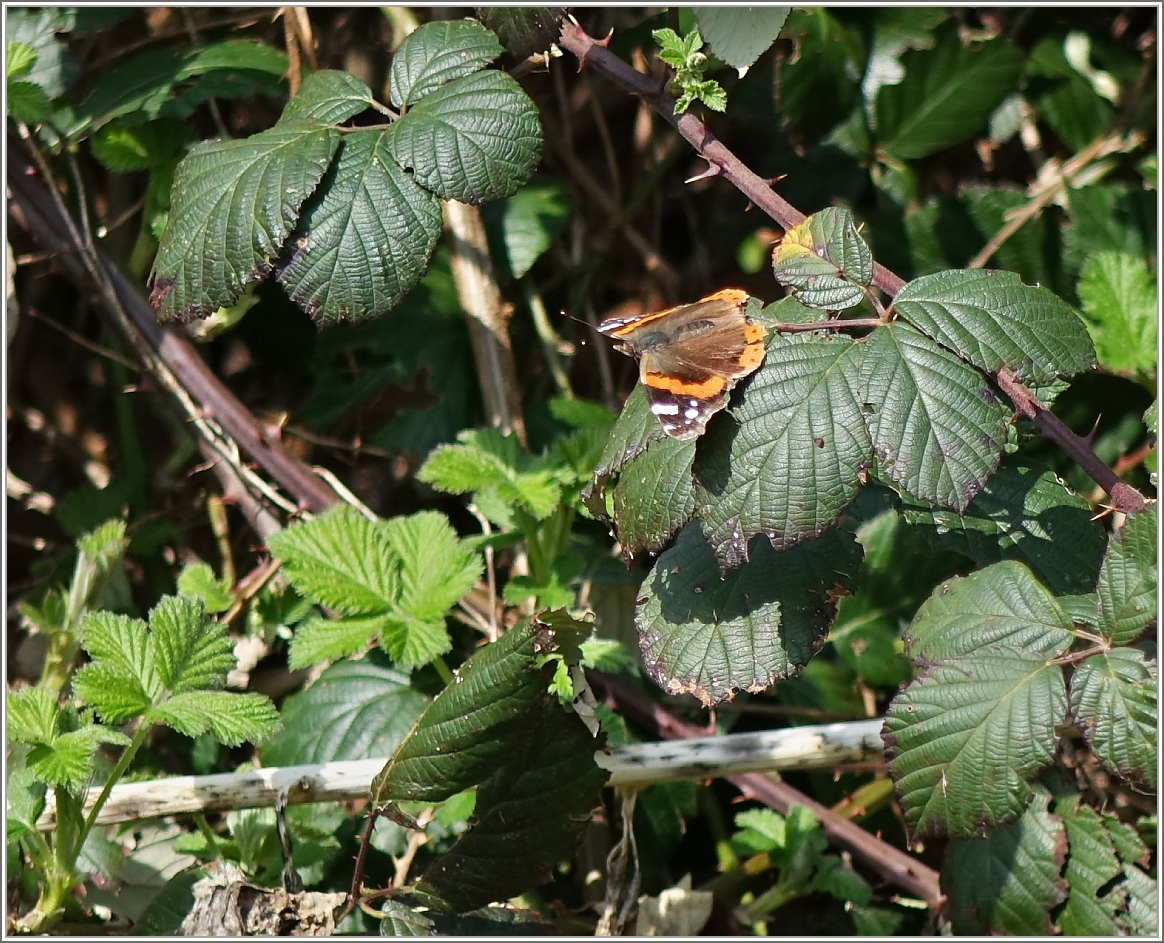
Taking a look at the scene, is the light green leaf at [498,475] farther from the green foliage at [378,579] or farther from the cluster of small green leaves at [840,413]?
the cluster of small green leaves at [840,413]

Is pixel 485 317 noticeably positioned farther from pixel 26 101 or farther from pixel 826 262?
pixel 826 262

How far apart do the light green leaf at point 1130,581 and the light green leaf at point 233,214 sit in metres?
1.02

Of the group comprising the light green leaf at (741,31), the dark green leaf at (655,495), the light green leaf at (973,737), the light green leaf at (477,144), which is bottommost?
the light green leaf at (973,737)

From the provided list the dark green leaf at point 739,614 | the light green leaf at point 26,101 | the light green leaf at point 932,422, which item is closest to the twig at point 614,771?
the dark green leaf at point 739,614

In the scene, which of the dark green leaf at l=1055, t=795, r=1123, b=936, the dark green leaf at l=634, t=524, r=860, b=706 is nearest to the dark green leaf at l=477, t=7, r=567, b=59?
the dark green leaf at l=634, t=524, r=860, b=706

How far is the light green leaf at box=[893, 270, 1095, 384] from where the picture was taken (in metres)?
1.06

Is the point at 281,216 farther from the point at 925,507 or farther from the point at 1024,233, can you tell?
the point at 1024,233

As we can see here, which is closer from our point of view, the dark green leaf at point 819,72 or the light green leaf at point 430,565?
the light green leaf at point 430,565

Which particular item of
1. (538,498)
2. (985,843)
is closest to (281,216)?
(538,498)

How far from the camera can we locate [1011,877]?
4.86 ft

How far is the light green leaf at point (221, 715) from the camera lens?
1.33 meters

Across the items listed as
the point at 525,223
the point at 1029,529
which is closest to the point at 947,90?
the point at 525,223

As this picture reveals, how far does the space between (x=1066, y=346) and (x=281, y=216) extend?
93 centimetres

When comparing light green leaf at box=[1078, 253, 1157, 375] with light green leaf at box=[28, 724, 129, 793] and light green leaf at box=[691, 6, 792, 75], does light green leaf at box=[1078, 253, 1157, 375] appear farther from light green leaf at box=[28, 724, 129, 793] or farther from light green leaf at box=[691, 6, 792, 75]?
light green leaf at box=[28, 724, 129, 793]
